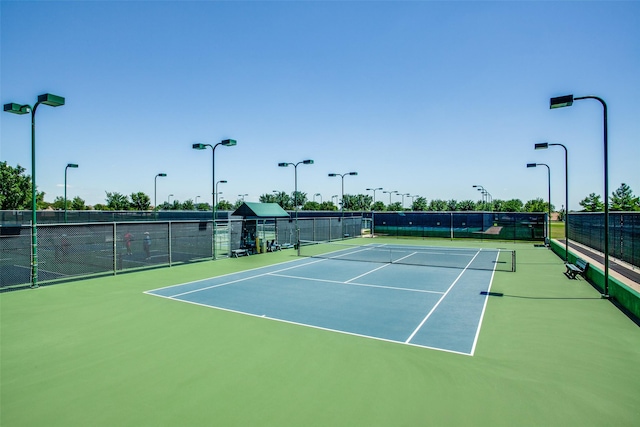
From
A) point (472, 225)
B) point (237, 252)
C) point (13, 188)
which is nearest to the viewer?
point (237, 252)

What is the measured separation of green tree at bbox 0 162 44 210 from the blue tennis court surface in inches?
1749

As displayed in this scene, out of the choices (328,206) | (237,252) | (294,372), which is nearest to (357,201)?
(328,206)

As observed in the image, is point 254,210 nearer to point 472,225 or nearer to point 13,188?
point 13,188

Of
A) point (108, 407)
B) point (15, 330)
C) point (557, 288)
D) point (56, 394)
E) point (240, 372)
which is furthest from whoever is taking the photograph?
point (557, 288)

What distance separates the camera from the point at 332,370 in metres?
7.02

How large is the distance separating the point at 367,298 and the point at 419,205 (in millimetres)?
99987

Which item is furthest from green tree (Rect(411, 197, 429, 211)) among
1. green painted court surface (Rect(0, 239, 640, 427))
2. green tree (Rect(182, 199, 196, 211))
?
green painted court surface (Rect(0, 239, 640, 427))

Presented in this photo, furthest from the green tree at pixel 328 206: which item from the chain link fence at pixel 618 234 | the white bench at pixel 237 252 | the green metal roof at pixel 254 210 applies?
the white bench at pixel 237 252

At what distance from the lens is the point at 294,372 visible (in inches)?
272

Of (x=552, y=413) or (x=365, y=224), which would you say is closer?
(x=552, y=413)

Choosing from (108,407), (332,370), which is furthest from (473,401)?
(108,407)

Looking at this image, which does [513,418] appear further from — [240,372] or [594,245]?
[594,245]

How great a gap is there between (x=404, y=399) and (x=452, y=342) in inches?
122

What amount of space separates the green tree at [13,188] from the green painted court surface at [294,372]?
44.8 m
